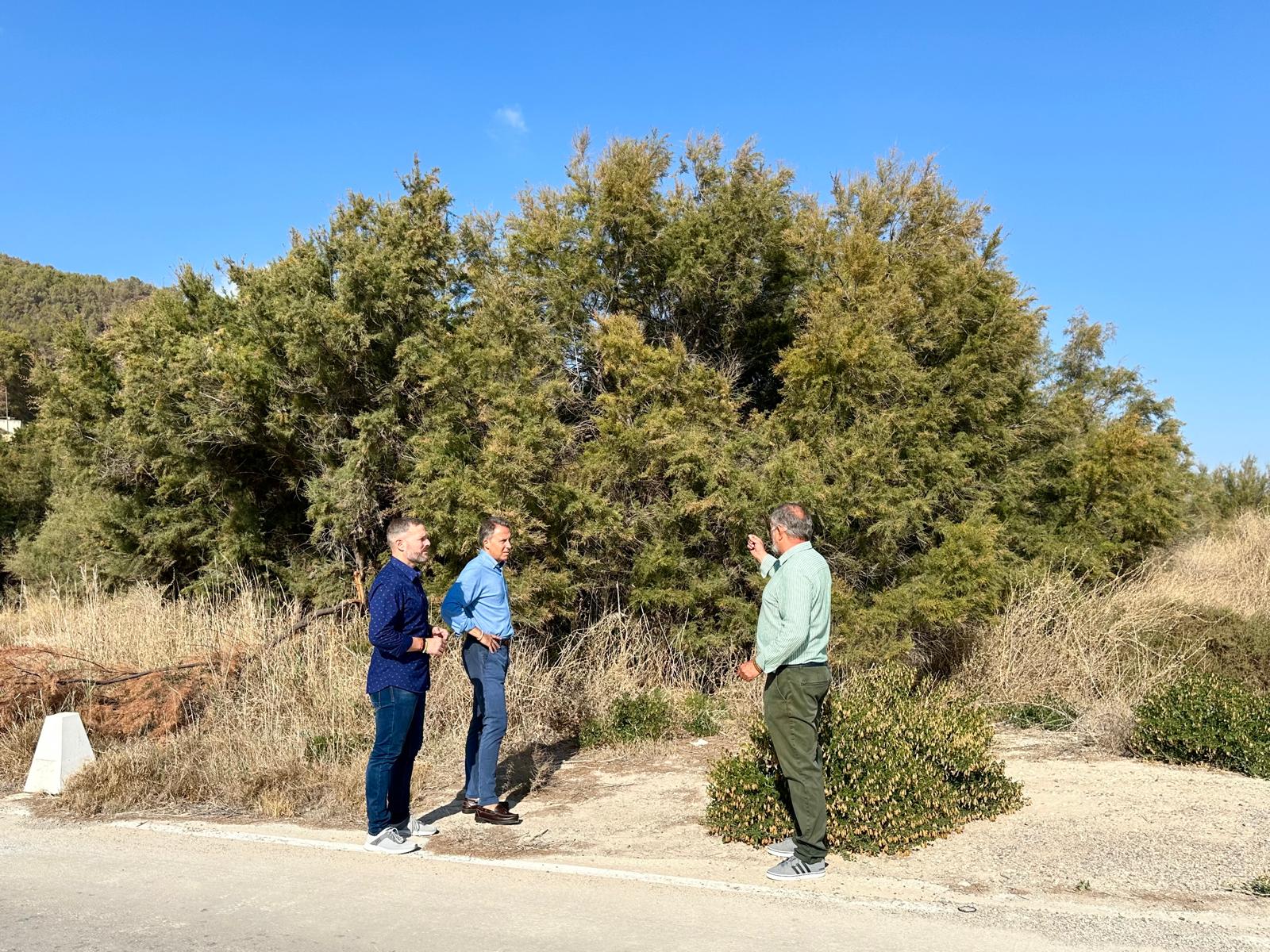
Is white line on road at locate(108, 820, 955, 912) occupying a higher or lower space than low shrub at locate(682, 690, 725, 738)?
lower

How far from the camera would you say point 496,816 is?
21.0 feet

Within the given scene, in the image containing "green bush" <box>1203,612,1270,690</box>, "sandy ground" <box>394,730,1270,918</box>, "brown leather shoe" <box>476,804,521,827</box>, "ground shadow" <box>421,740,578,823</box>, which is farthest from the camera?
"green bush" <box>1203,612,1270,690</box>

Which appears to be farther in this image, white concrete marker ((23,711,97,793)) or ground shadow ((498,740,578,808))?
ground shadow ((498,740,578,808))

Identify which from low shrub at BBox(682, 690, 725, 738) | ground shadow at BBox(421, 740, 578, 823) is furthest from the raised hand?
low shrub at BBox(682, 690, 725, 738)

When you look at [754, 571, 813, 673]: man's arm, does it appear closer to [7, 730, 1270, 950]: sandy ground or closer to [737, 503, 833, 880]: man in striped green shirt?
[737, 503, 833, 880]: man in striped green shirt

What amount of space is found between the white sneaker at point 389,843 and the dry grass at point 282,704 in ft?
3.12

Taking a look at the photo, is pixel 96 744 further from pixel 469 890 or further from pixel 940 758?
pixel 940 758

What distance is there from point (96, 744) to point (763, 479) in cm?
743

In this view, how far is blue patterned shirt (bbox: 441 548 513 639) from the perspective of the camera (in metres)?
6.56

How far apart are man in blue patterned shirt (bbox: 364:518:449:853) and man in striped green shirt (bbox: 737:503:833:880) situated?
2.02m

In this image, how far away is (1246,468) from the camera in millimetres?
28500

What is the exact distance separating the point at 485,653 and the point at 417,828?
1.22m

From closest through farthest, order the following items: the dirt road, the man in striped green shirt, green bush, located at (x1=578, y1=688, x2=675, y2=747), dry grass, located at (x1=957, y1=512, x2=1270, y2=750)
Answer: the dirt road → the man in striped green shirt → green bush, located at (x1=578, y1=688, x2=675, y2=747) → dry grass, located at (x1=957, y1=512, x2=1270, y2=750)

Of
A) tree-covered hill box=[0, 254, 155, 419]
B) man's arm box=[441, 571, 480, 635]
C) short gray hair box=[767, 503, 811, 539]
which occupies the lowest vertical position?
man's arm box=[441, 571, 480, 635]
